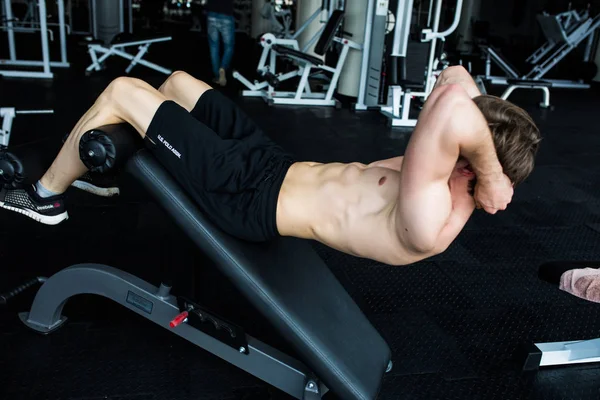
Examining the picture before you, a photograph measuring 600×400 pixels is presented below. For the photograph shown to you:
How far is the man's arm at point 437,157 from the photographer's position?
924 mm

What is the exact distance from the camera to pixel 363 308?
183 centimetres

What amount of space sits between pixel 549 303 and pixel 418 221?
1.17 metres

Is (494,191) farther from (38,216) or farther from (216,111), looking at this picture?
(38,216)

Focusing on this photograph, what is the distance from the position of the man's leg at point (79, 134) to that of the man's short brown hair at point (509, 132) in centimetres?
74

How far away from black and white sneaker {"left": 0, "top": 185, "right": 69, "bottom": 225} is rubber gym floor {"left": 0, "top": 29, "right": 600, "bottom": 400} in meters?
0.06

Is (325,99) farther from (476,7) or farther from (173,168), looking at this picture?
(476,7)

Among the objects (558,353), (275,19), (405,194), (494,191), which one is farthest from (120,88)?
(275,19)

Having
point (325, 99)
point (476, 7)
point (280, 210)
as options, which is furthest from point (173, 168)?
point (476, 7)

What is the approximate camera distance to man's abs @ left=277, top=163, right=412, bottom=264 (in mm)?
Answer: 1158

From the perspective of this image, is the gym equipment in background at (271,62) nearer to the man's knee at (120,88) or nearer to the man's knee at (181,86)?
the man's knee at (181,86)

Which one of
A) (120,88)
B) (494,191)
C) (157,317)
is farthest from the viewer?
(157,317)

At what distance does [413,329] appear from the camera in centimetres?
175

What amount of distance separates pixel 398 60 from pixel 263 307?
3428 millimetres

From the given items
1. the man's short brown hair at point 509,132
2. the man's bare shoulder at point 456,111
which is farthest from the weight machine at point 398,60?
the man's bare shoulder at point 456,111
